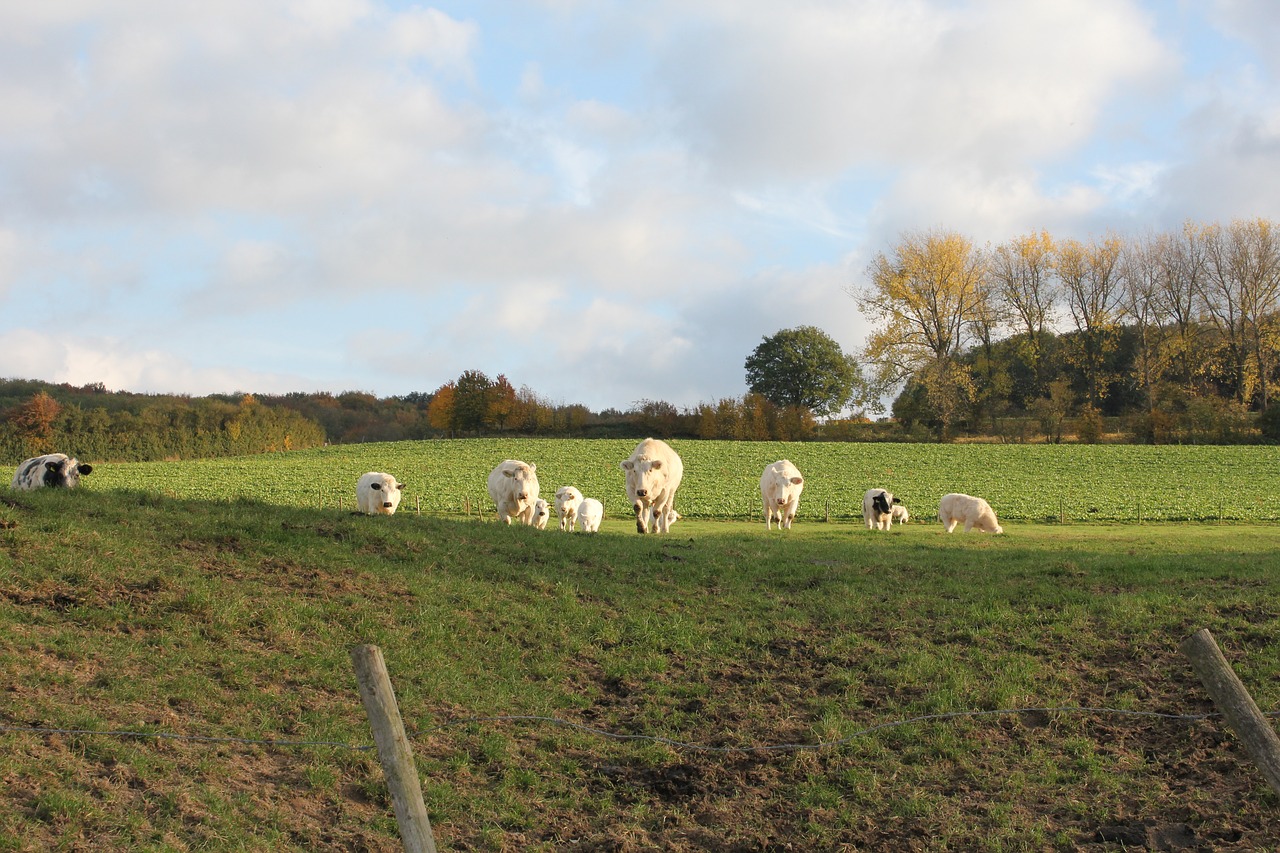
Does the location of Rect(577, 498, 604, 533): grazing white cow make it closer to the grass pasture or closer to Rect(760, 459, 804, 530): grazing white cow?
Rect(760, 459, 804, 530): grazing white cow

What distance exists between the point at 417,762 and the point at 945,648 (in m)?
6.16

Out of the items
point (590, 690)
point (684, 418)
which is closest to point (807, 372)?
point (684, 418)

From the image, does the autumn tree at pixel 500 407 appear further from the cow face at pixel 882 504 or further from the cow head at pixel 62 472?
the cow head at pixel 62 472

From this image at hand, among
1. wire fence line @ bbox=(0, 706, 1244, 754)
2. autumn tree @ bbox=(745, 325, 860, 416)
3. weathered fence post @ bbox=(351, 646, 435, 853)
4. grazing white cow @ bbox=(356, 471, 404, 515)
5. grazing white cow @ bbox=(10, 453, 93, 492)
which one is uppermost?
autumn tree @ bbox=(745, 325, 860, 416)

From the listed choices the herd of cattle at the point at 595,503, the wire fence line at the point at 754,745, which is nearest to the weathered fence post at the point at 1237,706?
the wire fence line at the point at 754,745

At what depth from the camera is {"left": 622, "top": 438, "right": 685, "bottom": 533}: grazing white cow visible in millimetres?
23172

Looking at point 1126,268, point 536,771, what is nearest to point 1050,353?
point 1126,268

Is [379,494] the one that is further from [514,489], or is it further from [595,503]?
[595,503]

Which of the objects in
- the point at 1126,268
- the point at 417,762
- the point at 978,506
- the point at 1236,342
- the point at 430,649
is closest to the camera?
the point at 417,762

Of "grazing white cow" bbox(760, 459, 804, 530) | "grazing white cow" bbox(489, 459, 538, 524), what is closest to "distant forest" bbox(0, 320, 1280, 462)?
"grazing white cow" bbox(760, 459, 804, 530)

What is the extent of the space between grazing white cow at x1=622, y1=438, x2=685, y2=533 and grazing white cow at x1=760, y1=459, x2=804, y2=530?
10.8 ft

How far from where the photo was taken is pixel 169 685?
8.16 metres

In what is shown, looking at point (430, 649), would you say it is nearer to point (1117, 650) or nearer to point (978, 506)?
point (1117, 650)

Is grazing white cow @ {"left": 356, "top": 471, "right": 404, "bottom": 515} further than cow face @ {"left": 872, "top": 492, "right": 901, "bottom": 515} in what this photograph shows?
No
